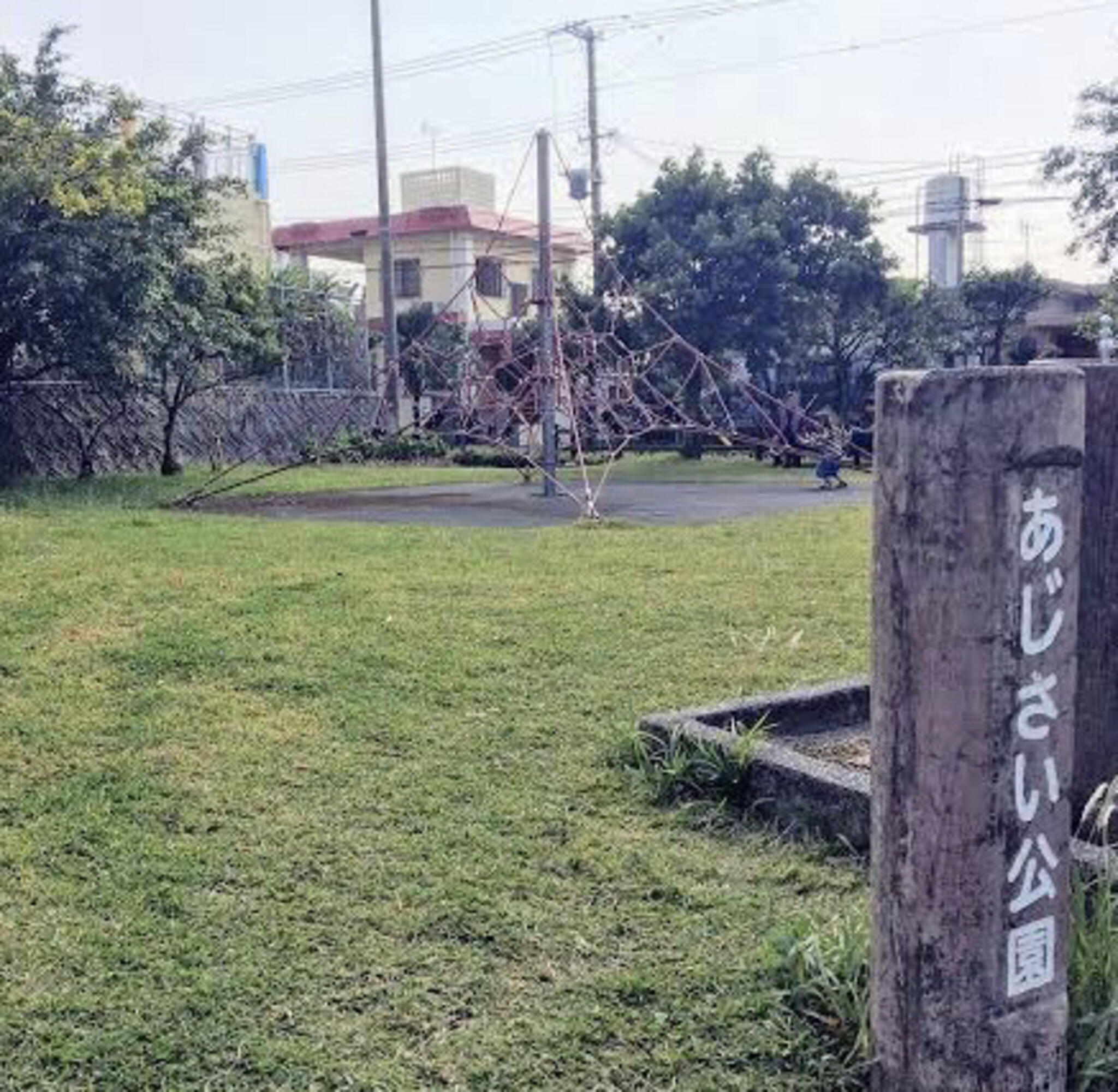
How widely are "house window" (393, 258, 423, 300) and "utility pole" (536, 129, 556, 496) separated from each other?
806 inches

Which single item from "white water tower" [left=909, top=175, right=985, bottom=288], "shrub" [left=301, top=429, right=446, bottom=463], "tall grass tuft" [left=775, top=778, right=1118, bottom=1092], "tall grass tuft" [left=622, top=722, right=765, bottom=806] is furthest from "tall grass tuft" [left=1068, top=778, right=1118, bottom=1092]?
"white water tower" [left=909, top=175, right=985, bottom=288]

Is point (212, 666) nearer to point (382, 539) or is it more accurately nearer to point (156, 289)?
point (382, 539)

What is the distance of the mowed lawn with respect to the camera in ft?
8.43

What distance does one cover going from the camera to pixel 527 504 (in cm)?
1532

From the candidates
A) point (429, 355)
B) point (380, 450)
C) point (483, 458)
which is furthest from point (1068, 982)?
point (380, 450)

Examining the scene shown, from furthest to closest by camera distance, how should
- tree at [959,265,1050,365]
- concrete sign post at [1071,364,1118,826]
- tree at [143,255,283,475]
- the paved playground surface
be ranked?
tree at [959,265,1050,365], tree at [143,255,283,475], the paved playground surface, concrete sign post at [1071,364,1118,826]

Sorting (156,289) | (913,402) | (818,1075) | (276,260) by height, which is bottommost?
(818,1075)

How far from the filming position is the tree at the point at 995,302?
31109mm

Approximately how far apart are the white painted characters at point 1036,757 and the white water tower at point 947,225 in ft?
109

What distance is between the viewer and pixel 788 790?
3.74 m

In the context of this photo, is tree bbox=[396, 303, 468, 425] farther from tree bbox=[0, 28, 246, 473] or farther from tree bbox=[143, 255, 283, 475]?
tree bbox=[0, 28, 246, 473]

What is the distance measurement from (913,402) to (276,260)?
3456 centimetres

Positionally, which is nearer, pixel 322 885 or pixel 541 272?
pixel 322 885

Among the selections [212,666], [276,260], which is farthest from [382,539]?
[276,260]
